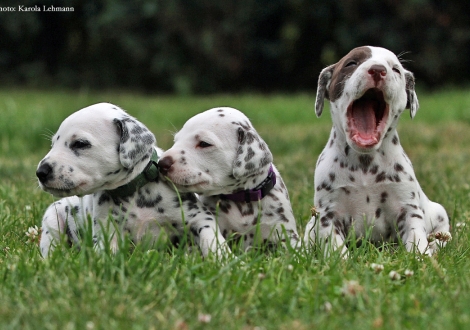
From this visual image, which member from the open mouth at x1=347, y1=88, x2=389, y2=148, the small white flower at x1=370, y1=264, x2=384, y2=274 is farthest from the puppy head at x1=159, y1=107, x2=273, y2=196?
the small white flower at x1=370, y1=264, x2=384, y2=274

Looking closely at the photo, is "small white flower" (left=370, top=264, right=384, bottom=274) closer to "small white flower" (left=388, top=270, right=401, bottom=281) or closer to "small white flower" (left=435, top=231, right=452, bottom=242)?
"small white flower" (left=388, top=270, right=401, bottom=281)

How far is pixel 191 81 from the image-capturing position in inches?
1040

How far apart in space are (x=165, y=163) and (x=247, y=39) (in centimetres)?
2208

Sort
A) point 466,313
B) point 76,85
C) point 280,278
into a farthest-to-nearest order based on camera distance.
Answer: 1. point 76,85
2. point 280,278
3. point 466,313

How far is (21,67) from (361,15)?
13.4 metres

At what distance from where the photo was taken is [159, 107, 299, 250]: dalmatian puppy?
516 cm

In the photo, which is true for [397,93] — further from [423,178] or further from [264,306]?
[423,178]

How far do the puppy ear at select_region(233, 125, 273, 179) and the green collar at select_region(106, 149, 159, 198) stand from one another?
579 millimetres

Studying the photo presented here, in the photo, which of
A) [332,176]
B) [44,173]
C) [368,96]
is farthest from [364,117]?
[44,173]

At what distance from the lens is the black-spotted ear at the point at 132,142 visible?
4.93 m

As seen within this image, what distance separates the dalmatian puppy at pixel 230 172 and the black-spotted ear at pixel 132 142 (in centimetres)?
18

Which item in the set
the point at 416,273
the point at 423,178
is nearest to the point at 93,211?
the point at 416,273

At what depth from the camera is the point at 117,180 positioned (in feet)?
16.5

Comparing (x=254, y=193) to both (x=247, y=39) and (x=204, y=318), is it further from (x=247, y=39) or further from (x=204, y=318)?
(x=247, y=39)
